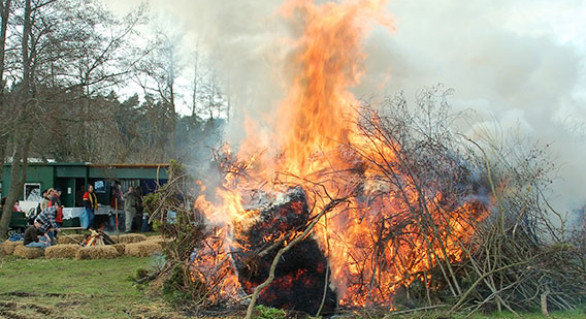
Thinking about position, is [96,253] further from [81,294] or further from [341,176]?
[341,176]

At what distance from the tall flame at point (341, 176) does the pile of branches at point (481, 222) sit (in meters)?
0.10

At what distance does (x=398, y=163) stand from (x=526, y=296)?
2428 millimetres

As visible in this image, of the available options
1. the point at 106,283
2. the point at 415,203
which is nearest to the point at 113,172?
the point at 106,283

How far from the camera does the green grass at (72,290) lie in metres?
6.79

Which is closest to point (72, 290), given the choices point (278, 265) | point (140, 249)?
point (278, 265)

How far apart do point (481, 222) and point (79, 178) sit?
16961mm

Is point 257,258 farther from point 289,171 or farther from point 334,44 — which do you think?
point 334,44

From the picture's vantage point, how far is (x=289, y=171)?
774cm

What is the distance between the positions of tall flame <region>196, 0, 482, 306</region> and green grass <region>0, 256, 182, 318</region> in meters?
1.64

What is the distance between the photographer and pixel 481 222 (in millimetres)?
7148

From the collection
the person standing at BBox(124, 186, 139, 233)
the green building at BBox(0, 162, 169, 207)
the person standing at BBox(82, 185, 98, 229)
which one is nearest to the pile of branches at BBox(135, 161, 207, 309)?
the person standing at BBox(82, 185, 98, 229)

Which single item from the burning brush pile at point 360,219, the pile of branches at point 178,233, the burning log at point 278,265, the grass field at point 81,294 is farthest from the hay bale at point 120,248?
the burning log at point 278,265

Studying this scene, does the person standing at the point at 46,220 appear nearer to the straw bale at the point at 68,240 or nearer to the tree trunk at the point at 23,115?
the straw bale at the point at 68,240

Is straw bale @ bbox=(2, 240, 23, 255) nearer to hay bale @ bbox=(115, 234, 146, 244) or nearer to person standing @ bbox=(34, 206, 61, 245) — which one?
person standing @ bbox=(34, 206, 61, 245)
